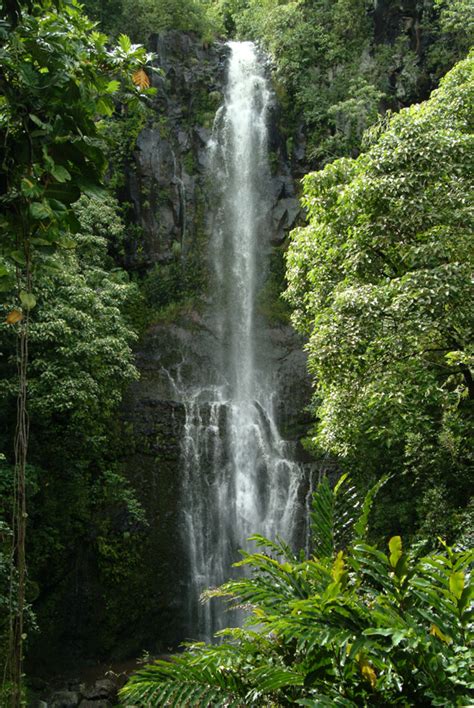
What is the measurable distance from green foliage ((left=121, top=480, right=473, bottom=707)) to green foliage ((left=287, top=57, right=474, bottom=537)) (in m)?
3.65

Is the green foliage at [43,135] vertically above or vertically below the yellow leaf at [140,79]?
below

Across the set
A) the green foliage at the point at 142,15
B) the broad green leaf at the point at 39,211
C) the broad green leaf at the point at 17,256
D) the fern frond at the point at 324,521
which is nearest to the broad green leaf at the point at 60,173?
the broad green leaf at the point at 39,211

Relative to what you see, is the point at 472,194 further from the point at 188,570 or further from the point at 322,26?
the point at 322,26

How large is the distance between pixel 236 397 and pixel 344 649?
1188 cm

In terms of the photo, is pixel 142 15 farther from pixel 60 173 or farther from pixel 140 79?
pixel 60 173

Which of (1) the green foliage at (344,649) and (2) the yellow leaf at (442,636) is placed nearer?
(1) the green foliage at (344,649)

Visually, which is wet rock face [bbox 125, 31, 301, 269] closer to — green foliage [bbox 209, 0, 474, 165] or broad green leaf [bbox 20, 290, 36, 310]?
green foliage [bbox 209, 0, 474, 165]

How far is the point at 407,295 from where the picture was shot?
6086 millimetres

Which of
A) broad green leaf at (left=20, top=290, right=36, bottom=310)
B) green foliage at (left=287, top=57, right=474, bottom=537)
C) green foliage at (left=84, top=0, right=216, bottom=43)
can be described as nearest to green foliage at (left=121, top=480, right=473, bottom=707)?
broad green leaf at (left=20, top=290, right=36, bottom=310)

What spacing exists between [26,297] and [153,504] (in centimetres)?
1046

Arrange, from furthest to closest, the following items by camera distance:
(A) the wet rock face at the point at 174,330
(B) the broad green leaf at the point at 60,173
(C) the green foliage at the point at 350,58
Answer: (C) the green foliage at the point at 350,58 → (A) the wet rock face at the point at 174,330 → (B) the broad green leaf at the point at 60,173

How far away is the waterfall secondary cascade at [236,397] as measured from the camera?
481 inches

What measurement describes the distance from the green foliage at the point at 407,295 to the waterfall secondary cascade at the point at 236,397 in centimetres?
514

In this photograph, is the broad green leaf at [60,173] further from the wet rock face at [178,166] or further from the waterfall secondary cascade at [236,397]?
the wet rock face at [178,166]
